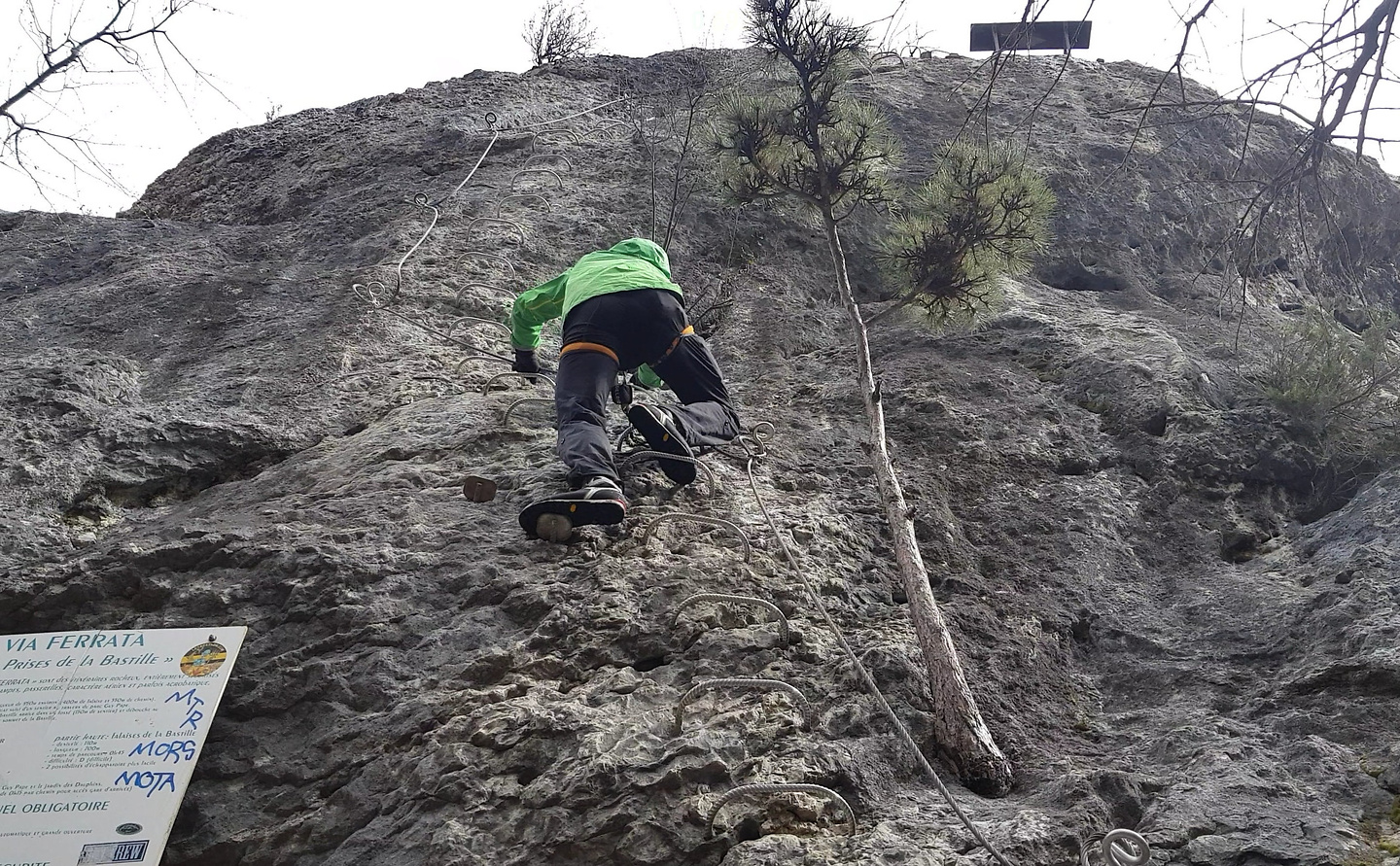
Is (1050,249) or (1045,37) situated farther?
(1045,37)

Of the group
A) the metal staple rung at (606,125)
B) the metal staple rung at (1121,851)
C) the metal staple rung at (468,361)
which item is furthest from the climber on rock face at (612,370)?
the metal staple rung at (606,125)

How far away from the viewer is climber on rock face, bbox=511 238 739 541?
335 cm

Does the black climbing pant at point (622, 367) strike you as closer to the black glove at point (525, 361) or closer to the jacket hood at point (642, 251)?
the jacket hood at point (642, 251)

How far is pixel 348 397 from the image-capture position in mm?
4461

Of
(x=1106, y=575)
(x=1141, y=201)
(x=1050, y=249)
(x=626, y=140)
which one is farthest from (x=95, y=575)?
(x=1141, y=201)

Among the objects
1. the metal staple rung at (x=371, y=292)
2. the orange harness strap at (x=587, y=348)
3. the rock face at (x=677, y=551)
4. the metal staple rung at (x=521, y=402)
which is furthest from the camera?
the metal staple rung at (x=371, y=292)

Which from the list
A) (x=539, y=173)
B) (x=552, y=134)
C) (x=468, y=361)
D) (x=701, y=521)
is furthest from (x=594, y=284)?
(x=552, y=134)

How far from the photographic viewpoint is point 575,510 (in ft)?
10.8

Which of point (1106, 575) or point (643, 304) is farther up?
point (643, 304)

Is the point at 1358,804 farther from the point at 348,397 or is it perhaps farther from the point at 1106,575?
the point at 348,397

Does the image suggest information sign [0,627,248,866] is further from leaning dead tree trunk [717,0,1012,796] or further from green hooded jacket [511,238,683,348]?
leaning dead tree trunk [717,0,1012,796]

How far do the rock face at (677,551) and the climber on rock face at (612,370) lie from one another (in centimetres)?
17

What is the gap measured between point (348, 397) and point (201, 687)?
1986 mm

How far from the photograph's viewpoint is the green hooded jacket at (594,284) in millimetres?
3926
